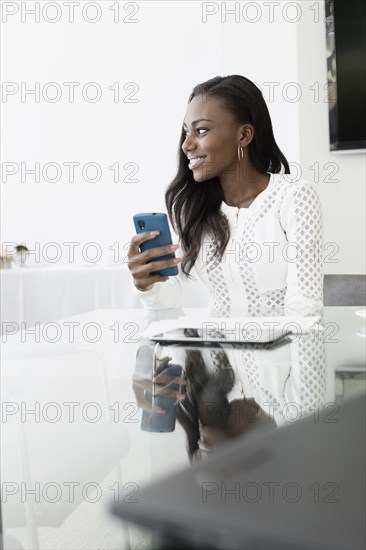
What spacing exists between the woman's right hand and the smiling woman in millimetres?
58

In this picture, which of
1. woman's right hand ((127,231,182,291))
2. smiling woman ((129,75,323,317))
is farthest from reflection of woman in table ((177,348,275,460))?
smiling woman ((129,75,323,317))

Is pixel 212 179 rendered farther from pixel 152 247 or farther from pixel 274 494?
pixel 274 494

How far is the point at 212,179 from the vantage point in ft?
6.57

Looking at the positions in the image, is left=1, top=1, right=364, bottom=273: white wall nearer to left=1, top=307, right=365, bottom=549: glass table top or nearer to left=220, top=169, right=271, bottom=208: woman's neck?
left=220, top=169, right=271, bottom=208: woman's neck

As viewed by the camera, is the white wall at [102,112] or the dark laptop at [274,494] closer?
the dark laptop at [274,494]

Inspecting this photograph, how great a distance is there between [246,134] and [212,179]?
0.54ft

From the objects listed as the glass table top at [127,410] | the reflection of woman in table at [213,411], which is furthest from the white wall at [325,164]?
the reflection of woman in table at [213,411]

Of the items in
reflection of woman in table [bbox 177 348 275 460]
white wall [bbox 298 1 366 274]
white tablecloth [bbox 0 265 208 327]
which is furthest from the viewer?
white tablecloth [bbox 0 265 208 327]

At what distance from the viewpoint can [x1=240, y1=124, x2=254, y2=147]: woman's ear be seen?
1973mm

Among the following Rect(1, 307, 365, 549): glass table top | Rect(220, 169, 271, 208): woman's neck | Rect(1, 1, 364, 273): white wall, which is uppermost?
Rect(1, 1, 364, 273): white wall

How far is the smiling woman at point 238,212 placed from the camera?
176cm

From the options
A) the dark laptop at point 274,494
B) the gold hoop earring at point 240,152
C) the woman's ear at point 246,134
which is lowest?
the dark laptop at point 274,494

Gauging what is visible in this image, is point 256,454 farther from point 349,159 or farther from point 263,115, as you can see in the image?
point 349,159

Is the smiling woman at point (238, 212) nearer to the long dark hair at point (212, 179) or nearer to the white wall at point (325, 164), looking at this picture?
the long dark hair at point (212, 179)
